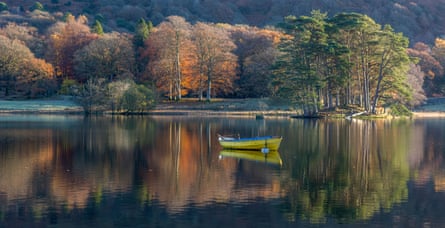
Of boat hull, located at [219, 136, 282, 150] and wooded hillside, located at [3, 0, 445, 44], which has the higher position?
wooded hillside, located at [3, 0, 445, 44]

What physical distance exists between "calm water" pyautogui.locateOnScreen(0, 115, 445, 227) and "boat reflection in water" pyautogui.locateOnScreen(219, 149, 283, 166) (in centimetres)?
11

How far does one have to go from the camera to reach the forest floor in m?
87.7

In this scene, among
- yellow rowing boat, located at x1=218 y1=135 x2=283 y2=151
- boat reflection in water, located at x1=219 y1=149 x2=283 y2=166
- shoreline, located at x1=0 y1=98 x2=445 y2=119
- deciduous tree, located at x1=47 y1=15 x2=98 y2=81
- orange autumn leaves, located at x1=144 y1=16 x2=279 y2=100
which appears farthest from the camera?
deciduous tree, located at x1=47 y1=15 x2=98 y2=81

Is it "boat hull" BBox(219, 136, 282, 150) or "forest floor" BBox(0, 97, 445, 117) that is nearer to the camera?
"boat hull" BBox(219, 136, 282, 150)

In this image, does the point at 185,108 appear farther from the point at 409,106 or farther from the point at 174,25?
the point at 409,106

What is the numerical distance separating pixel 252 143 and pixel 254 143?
5.0 inches

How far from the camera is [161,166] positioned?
107ft

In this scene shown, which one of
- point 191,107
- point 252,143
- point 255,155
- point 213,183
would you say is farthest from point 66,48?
point 213,183

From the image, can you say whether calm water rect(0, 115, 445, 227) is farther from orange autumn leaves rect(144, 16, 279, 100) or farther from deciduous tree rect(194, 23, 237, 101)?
deciduous tree rect(194, 23, 237, 101)

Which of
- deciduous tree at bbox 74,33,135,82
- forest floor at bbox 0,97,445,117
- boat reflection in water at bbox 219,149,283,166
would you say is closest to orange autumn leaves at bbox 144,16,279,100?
forest floor at bbox 0,97,445,117

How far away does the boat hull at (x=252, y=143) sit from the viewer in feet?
129

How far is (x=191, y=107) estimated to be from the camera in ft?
303

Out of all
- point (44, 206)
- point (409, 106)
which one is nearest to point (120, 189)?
point (44, 206)

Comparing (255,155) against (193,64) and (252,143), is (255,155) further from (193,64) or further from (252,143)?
(193,64)
